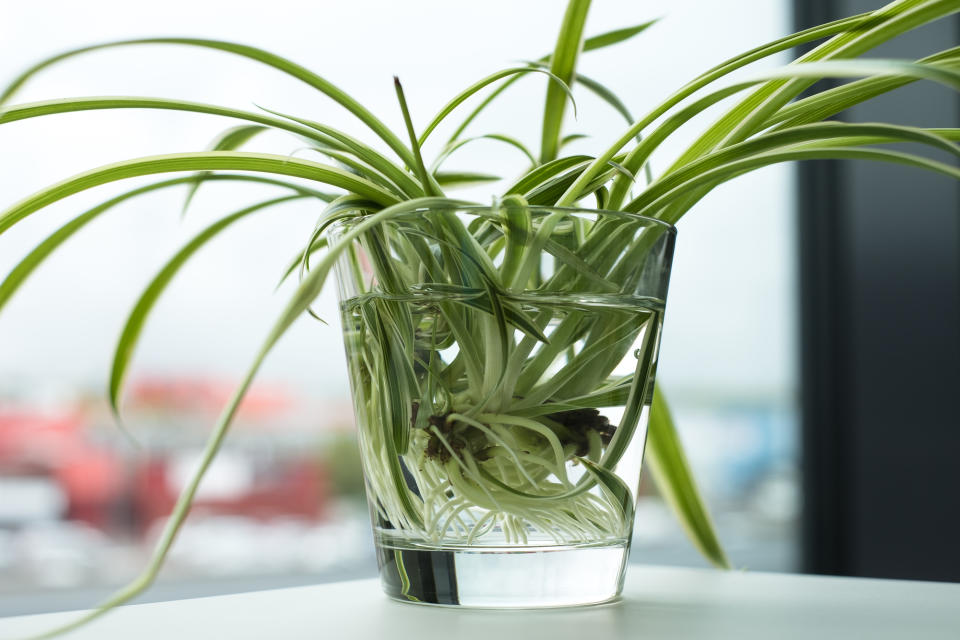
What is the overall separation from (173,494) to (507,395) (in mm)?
765

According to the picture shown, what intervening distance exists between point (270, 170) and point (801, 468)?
130 cm

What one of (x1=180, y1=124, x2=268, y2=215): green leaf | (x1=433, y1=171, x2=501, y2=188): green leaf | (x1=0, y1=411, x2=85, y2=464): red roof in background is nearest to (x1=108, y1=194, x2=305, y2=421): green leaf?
(x1=180, y1=124, x2=268, y2=215): green leaf

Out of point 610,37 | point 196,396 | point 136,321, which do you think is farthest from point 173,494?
point 610,37

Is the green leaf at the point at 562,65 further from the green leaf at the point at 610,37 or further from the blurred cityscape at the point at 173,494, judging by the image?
the blurred cityscape at the point at 173,494

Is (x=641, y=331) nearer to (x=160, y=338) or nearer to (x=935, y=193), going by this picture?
(x=160, y=338)

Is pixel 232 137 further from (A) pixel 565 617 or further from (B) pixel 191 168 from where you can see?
(A) pixel 565 617

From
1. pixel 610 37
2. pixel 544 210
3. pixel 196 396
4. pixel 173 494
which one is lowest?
pixel 173 494

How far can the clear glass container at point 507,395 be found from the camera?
1.08 feet

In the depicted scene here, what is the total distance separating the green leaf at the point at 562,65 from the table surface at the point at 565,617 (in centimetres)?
24

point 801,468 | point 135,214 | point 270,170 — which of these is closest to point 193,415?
point 135,214

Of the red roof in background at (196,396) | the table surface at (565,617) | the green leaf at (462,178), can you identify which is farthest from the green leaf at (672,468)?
the red roof in background at (196,396)

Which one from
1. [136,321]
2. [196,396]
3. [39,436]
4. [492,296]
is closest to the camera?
[492,296]

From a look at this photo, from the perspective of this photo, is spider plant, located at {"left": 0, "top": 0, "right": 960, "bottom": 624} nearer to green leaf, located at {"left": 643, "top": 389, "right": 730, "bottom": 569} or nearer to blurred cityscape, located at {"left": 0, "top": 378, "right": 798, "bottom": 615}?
green leaf, located at {"left": 643, "top": 389, "right": 730, "bottom": 569}

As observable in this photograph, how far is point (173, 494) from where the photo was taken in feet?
3.23
